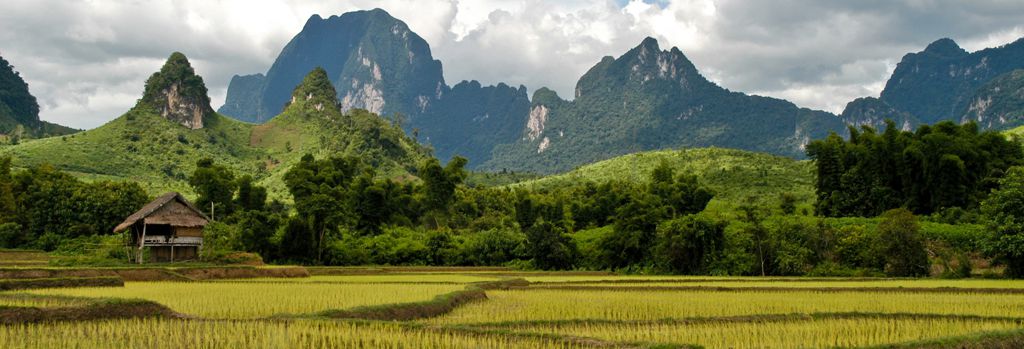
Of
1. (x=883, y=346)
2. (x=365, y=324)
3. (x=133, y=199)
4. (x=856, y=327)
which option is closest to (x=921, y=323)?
(x=856, y=327)

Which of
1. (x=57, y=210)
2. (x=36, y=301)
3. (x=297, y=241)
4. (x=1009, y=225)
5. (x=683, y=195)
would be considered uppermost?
(x=683, y=195)

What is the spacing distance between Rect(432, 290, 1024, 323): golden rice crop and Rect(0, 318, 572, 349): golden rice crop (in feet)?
9.81

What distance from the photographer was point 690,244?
33188 millimetres

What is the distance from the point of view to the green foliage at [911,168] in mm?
44469

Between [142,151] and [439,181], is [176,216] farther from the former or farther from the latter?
[142,151]

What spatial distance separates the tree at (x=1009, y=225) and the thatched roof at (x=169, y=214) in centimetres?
3549

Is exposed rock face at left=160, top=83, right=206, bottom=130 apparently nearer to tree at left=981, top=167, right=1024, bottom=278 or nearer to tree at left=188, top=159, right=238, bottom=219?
tree at left=188, top=159, right=238, bottom=219

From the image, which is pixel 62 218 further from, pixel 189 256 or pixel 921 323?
pixel 921 323

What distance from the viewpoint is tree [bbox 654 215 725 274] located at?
32938mm

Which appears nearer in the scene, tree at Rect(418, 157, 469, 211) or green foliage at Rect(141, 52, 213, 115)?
tree at Rect(418, 157, 469, 211)

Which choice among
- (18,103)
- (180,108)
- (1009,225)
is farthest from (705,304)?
(18,103)

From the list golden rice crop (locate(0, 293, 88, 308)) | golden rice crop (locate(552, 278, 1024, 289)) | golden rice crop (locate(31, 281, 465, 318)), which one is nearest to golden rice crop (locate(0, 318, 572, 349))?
golden rice crop (locate(31, 281, 465, 318))

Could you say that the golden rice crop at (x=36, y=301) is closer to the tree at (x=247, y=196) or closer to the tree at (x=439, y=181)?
the tree at (x=439, y=181)

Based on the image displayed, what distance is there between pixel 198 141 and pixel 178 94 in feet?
35.4
